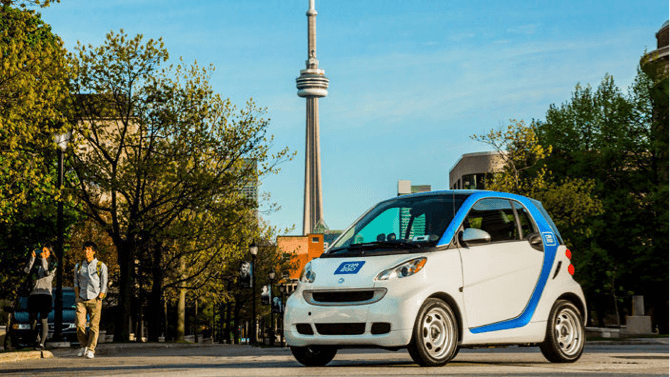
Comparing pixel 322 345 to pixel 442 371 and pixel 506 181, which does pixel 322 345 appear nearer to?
pixel 442 371

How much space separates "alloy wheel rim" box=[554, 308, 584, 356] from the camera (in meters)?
10.0

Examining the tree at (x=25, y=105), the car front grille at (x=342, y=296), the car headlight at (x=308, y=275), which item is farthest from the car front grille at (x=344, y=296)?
the tree at (x=25, y=105)

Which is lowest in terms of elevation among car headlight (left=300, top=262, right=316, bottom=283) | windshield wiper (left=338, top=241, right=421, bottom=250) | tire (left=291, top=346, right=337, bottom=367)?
tire (left=291, top=346, right=337, bottom=367)

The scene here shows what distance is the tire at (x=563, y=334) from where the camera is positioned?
9859 mm

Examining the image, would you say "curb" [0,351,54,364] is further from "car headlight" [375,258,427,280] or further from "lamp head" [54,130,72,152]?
"car headlight" [375,258,427,280]

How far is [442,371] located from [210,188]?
2041 cm

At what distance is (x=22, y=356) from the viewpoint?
15398mm

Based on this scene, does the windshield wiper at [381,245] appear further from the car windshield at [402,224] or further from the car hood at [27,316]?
the car hood at [27,316]

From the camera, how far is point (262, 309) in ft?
245

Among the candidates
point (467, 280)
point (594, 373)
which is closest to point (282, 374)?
point (467, 280)

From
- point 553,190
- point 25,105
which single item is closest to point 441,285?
point 25,105

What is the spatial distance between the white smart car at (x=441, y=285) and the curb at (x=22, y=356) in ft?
23.9

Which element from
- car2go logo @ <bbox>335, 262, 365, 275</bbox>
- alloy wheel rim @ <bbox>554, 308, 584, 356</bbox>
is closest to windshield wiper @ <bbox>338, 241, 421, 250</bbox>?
car2go logo @ <bbox>335, 262, 365, 275</bbox>

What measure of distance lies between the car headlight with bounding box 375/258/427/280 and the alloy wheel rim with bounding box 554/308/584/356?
6.96 feet
